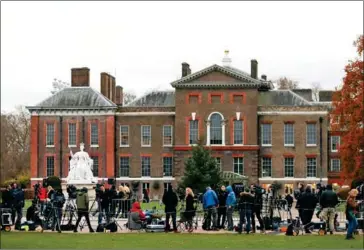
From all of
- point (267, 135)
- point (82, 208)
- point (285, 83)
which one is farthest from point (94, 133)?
point (82, 208)

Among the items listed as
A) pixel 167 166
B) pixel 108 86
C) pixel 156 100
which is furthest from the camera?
pixel 108 86

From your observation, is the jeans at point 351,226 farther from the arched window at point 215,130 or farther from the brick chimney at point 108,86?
the brick chimney at point 108,86

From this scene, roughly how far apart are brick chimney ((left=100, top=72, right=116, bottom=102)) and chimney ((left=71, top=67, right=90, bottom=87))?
1213 mm

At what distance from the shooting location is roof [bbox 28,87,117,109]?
239 feet

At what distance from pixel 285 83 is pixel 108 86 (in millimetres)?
32396

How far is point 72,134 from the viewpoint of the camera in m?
73.2

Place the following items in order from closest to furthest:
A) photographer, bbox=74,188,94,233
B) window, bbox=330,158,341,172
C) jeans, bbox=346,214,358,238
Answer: jeans, bbox=346,214,358,238
photographer, bbox=74,188,94,233
window, bbox=330,158,341,172

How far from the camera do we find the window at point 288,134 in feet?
233

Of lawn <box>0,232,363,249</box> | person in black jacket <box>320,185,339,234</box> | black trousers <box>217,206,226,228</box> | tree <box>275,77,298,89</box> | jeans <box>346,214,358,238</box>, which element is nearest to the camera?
lawn <box>0,232,363,249</box>

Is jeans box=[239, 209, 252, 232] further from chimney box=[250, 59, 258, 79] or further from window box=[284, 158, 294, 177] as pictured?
chimney box=[250, 59, 258, 79]

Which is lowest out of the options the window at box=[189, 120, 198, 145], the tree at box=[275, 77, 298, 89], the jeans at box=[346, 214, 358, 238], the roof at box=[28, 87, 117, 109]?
the jeans at box=[346, 214, 358, 238]

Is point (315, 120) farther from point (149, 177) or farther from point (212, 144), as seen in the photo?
point (149, 177)

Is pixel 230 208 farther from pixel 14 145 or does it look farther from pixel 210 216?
pixel 14 145

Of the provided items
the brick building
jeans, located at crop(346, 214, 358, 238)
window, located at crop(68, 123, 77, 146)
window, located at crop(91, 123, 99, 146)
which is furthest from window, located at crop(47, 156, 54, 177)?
jeans, located at crop(346, 214, 358, 238)
